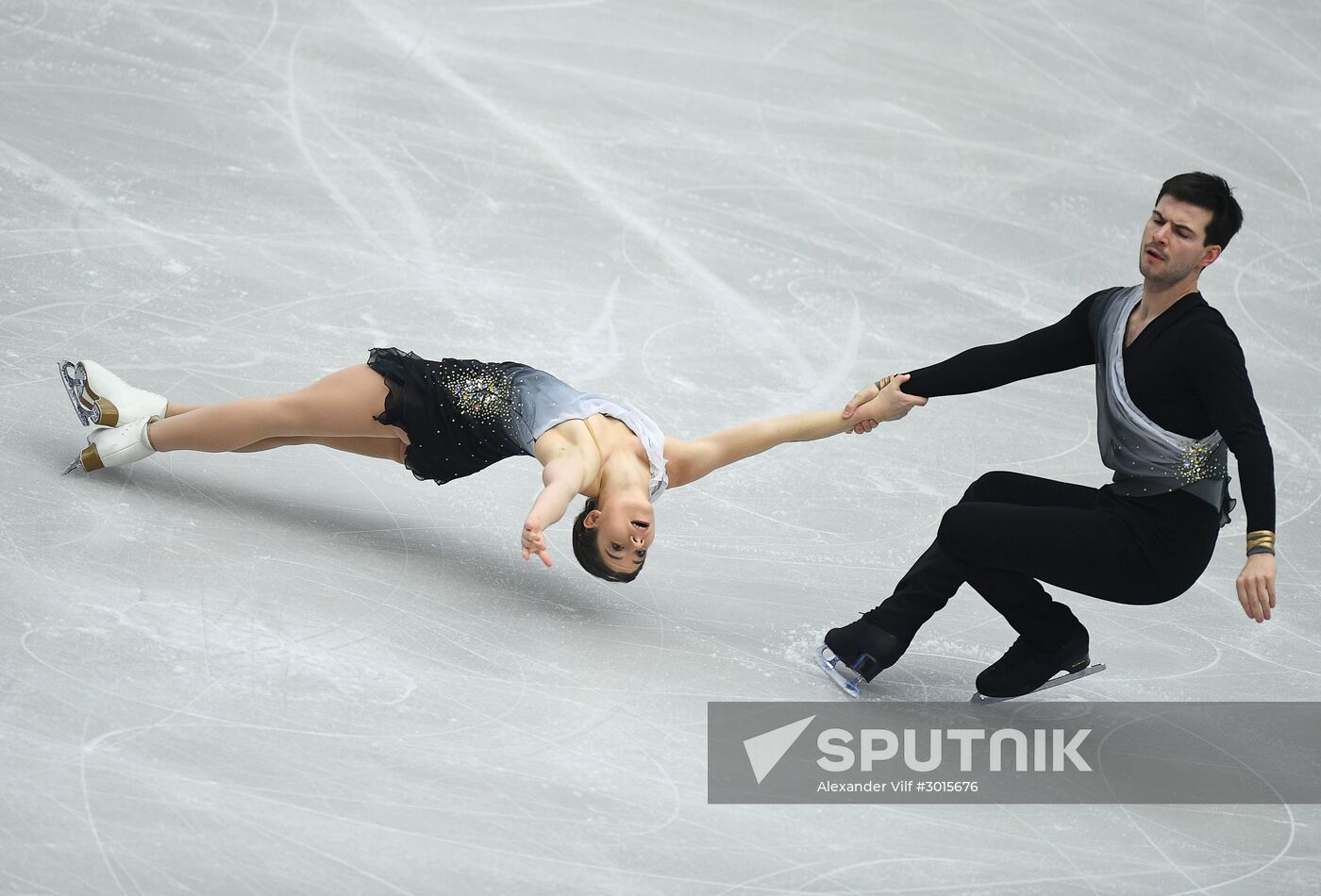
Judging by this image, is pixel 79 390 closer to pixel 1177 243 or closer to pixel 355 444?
pixel 355 444

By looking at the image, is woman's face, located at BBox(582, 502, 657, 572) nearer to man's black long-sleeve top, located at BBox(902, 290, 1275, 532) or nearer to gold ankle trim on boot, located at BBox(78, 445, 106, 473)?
man's black long-sleeve top, located at BBox(902, 290, 1275, 532)

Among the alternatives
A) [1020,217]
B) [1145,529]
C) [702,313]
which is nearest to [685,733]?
[1145,529]

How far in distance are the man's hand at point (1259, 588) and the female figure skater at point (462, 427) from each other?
1264 millimetres

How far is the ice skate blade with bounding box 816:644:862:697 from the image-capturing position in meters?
4.53

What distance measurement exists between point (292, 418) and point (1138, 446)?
8.42 feet

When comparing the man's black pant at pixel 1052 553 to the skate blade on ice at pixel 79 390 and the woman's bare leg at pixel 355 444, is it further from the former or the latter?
the skate blade on ice at pixel 79 390

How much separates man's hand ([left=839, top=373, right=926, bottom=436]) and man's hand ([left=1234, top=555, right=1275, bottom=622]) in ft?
4.16

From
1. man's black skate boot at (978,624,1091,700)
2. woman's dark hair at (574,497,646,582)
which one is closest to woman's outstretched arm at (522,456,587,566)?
woman's dark hair at (574,497,646,582)

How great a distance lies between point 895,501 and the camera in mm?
5859

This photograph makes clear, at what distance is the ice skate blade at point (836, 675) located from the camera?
453 cm

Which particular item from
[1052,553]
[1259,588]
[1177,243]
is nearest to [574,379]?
[1052,553]

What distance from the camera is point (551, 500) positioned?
4152 millimetres

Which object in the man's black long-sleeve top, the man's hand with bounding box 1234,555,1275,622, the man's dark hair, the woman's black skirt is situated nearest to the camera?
the man's hand with bounding box 1234,555,1275,622

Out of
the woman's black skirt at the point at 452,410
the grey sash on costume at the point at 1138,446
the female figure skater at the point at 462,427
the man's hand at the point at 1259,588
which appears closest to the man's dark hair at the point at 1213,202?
the grey sash on costume at the point at 1138,446
